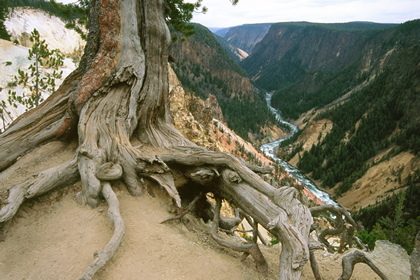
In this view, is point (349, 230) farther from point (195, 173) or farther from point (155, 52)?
point (155, 52)

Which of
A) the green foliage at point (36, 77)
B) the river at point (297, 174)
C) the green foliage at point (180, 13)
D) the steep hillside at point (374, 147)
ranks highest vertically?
the green foliage at point (180, 13)

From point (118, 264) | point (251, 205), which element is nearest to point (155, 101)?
point (251, 205)

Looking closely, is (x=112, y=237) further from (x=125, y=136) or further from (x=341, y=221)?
(x=341, y=221)

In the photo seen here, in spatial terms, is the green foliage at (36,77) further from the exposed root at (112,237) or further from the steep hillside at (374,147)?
the steep hillside at (374,147)

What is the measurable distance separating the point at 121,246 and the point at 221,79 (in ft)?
449

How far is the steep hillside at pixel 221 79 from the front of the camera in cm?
11894

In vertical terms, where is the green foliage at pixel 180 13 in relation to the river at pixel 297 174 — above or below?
above

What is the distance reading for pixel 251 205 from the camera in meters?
4.82

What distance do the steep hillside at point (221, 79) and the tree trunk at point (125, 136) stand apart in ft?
334

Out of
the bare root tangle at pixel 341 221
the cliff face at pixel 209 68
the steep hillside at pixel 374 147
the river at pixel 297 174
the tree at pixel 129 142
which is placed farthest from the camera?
the cliff face at pixel 209 68

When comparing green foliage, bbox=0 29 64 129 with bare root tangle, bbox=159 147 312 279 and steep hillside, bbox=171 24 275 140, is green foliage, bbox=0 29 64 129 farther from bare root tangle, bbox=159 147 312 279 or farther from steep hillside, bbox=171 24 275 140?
steep hillside, bbox=171 24 275 140

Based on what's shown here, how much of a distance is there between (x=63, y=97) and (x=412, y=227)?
93.8 ft

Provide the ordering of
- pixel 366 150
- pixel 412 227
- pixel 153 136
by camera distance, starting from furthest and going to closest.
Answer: pixel 366 150 < pixel 412 227 < pixel 153 136

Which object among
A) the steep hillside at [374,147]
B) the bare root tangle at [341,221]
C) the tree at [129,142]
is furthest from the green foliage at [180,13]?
the steep hillside at [374,147]
